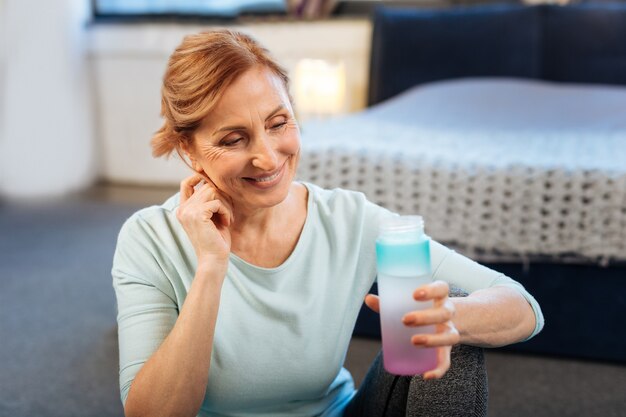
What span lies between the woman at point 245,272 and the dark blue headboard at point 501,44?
113 inches

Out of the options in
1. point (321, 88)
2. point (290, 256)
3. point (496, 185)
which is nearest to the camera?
point (290, 256)

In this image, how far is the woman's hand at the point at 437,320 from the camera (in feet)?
3.02

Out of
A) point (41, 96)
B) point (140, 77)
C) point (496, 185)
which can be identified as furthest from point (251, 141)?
point (140, 77)

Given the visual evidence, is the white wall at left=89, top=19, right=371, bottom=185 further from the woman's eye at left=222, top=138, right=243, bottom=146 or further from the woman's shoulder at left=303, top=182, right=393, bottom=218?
the woman's eye at left=222, top=138, right=243, bottom=146

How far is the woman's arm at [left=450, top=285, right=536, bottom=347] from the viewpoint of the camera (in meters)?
1.07

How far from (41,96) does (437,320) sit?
4353mm

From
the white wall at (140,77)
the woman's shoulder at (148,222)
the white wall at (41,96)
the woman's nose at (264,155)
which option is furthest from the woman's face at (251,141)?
the white wall at (41,96)

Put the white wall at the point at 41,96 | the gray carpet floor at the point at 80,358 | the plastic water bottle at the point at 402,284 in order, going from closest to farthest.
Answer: the plastic water bottle at the point at 402,284 < the gray carpet floor at the point at 80,358 < the white wall at the point at 41,96

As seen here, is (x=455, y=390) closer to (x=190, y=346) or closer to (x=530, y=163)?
(x=190, y=346)

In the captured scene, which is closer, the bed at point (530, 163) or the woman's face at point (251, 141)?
the woman's face at point (251, 141)

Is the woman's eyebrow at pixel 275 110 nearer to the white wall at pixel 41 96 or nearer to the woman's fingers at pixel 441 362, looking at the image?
the woman's fingers at pixel 441 362

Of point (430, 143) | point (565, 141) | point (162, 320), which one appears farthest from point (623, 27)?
point (162, 320)

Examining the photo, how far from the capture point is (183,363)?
1063 millimetres

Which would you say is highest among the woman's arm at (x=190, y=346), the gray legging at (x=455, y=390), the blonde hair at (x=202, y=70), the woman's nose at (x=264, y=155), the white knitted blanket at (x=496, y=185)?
the blonde hair at (x=202, y=70)
